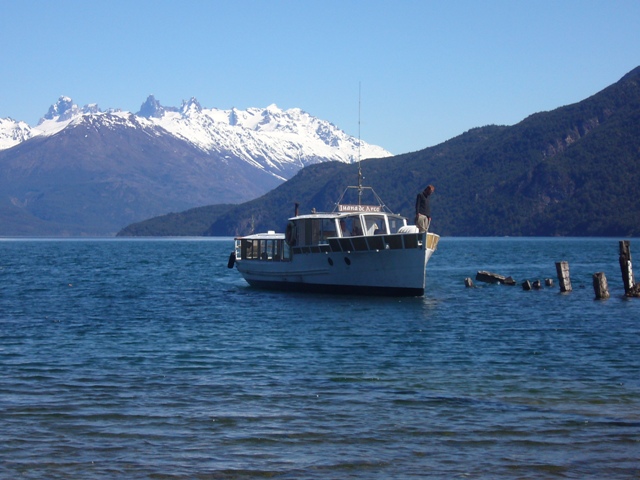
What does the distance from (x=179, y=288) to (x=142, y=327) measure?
29.4 m

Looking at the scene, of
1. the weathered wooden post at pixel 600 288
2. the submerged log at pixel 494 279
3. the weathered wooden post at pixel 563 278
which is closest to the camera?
the weathered wooden post at pixel 600 288

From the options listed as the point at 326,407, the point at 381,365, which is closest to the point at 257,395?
the point at 326,407

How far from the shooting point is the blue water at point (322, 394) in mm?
16297

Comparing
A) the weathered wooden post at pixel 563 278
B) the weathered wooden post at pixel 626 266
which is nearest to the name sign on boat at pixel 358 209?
the weathered wooden post at pixel 563 278

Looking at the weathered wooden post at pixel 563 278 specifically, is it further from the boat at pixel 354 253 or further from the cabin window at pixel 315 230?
the cabin window at pixel 315 230

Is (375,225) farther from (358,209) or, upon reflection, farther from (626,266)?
(626,266)

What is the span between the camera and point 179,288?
224ft

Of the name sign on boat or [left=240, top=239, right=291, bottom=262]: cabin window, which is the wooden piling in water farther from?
[left=240, top=239, right=291, bottom=262]: cabin window

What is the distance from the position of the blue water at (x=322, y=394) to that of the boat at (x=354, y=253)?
5.03 m

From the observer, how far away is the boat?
163 ft

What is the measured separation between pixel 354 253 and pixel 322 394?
29.1 metres

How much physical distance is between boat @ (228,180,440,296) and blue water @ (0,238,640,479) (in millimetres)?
5032

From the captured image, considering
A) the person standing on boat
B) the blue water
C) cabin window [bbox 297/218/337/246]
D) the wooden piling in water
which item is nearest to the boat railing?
the person standing on boat

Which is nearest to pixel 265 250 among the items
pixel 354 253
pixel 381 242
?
pixel 354 253
